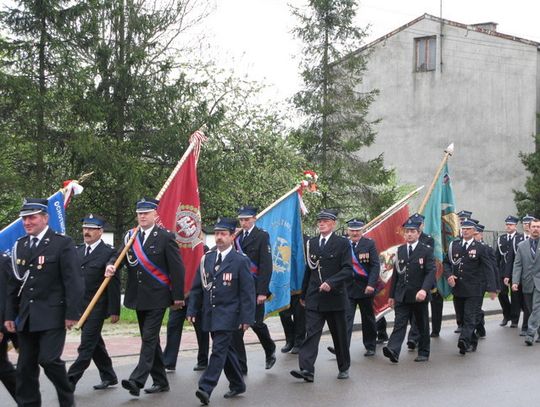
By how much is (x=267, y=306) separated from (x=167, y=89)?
15.5 m

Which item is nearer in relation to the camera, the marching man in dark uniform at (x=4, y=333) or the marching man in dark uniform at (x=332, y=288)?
the marching man in dark uniform at (x=4, y=333)

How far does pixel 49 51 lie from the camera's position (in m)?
24.8

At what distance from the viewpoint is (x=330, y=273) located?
11.0 metres

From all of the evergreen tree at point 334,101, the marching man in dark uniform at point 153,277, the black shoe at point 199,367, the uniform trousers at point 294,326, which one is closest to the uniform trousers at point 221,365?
the marching man in dark uniform at point 153,277

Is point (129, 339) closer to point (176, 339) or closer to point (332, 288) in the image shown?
point (176, 339)

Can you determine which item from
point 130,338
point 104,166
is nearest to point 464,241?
point 130,338

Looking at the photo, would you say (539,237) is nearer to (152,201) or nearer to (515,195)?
(152,201)

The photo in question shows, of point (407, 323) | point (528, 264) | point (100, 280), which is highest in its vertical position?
point (100, 280)

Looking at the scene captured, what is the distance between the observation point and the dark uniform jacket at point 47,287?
8180 millimetres

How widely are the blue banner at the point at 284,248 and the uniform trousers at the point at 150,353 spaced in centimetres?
313

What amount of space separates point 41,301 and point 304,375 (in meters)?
3.46

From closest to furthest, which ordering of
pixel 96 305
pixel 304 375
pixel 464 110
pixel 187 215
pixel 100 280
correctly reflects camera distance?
pixel 96 305, pixel 100 280, pixel 304 375, pixel 187 215, pixel 464 110

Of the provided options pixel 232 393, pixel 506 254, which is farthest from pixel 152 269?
pixel 506 254

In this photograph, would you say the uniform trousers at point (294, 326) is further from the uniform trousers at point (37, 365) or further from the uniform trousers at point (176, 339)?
the uniform trousers at point (37, 365)
